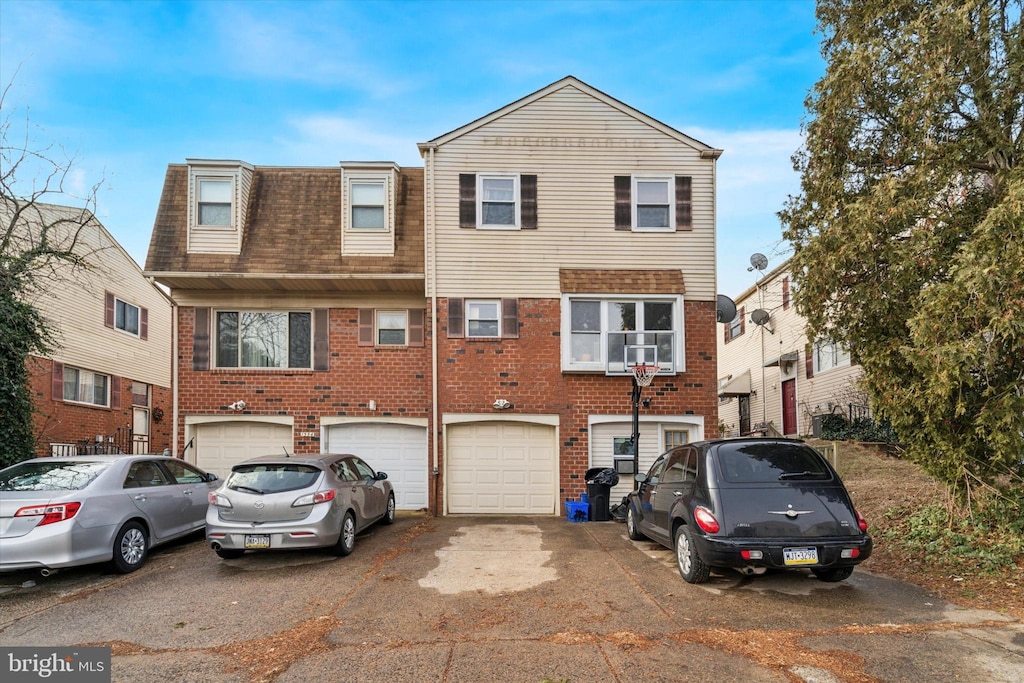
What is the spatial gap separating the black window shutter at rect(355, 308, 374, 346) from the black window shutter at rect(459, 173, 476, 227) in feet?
9.29

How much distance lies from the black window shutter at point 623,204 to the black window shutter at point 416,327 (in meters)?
4.62

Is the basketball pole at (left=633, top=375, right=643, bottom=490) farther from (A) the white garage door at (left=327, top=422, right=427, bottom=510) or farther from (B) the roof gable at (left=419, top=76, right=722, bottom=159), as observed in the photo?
(B) the roof gable at (left=419, top=76, right=722, bottom=159)

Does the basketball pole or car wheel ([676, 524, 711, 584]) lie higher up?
the basketball pole

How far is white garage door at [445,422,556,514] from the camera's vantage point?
1454 centimetres

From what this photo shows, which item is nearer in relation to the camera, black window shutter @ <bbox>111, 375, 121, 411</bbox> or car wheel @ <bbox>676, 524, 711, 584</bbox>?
car wheel @ <bbox>676, 524, 711, 584</bbox>

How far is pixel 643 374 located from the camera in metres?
13.6

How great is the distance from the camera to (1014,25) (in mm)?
8281

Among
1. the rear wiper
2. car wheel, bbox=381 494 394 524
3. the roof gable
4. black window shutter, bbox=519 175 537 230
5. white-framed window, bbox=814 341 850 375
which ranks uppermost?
the roof gable

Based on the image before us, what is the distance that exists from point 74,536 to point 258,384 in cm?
741

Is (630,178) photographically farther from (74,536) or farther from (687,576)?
(74,536)

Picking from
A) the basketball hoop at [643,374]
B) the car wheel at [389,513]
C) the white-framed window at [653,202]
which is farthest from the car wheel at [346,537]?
the white-framed window at [653,202]

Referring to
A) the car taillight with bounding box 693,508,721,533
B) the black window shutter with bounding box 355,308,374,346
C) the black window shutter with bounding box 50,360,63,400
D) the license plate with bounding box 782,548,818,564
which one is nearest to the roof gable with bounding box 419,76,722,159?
the black window shutter with bounding box 355,308,374,346

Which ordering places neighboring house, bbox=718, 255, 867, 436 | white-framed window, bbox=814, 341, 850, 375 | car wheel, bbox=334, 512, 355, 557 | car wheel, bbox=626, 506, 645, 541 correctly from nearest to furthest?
car wheel, bbox=334, 512, 355, 557 < car wheel, bbox=626, 506, 645, 541 < white-framed window, bbox=814, 341, 850, 375 < neighboring house, bbox=718, 255, 867, 436

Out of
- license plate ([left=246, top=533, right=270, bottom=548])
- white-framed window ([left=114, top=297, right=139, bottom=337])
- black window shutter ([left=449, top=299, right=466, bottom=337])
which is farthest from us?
white-framed window ([left=114, top=297, right=139, bottom=337])
